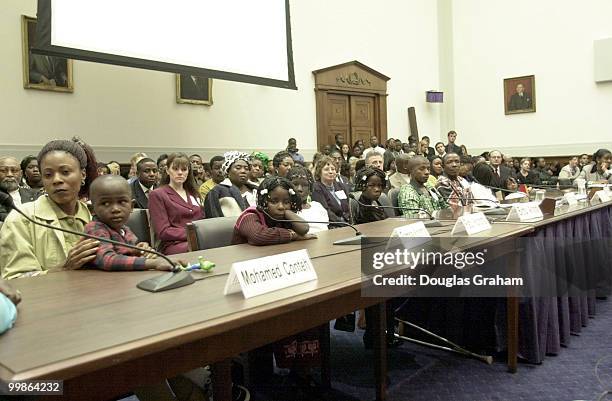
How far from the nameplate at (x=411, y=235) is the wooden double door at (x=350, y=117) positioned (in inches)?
322

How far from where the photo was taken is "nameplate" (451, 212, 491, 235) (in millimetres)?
2223

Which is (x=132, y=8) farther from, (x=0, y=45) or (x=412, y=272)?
(x=412, y=272)

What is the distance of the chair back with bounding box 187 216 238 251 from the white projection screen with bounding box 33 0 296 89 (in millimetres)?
3799

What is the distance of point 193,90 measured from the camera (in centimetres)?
783

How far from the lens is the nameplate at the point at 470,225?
7.29 feet

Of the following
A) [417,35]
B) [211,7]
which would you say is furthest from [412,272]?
[417,35]

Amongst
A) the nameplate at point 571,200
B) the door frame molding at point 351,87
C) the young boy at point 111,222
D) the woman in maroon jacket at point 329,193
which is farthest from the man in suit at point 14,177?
the door frame molding at point 351,87

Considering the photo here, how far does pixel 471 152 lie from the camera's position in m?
13.0

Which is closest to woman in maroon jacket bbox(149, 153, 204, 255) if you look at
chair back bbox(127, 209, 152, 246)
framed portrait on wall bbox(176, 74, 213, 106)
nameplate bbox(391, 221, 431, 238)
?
chair back bbox(127, 209, 152, 246)

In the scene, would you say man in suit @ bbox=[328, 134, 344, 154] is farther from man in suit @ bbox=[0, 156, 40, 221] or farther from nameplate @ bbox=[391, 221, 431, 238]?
nameplate @ bbox=[391, 221, 431, 238]

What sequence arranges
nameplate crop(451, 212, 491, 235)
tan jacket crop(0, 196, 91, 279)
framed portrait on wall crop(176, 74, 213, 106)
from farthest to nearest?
framed portrait on wall crop(176, 74, 213, 106) → nameplate crop(451, 212, 491, 235) → tan jacket crop(0, 196, 91, 279)

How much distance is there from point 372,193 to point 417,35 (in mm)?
9902

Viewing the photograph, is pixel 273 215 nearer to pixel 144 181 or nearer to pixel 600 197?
pixel 144 181

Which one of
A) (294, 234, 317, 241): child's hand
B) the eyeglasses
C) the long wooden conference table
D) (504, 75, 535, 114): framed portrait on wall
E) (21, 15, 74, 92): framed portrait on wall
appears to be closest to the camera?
the long wooden conference table
